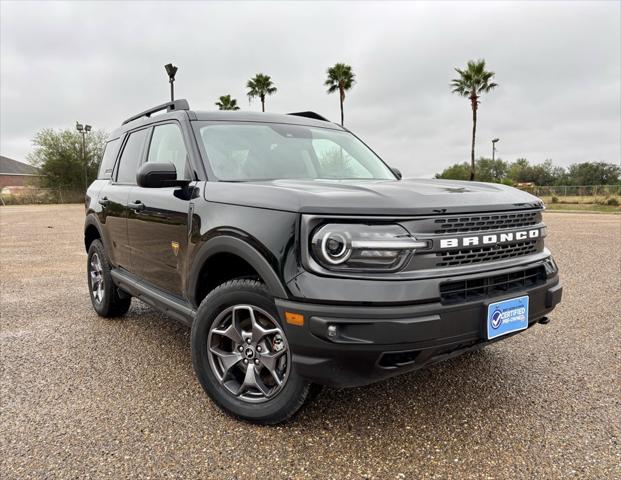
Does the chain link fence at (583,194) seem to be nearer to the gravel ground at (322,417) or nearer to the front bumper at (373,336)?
the gravel ground at (322,417)

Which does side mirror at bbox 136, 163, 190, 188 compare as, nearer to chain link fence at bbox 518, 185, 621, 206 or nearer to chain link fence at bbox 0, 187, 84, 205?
chain link fence at bbox 518, 185, 621, 206

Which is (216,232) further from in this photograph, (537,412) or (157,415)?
(537,412)

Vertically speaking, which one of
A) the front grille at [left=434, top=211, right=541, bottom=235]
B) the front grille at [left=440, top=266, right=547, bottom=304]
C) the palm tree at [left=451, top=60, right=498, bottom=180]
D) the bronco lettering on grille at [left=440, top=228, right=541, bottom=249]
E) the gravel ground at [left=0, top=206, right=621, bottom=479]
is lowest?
the gravel ground at [left=0, top=206, right=621, bottom=479]

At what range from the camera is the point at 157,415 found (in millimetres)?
2734

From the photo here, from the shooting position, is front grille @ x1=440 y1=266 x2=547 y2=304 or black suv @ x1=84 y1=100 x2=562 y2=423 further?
front grille @ x1=440 y1=266 x2=547 y2=304

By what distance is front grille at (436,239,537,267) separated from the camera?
7.45ft

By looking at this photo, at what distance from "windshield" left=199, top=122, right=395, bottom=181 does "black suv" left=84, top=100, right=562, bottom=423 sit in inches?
0.6

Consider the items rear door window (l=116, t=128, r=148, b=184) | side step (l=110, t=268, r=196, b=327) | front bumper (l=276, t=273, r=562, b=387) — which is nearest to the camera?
front bumper (l=276, t=273, r=562, b=387)

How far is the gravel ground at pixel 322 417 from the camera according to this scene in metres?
2.24

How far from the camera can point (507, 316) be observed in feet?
7.91

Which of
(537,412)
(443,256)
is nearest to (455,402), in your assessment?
(537,412)

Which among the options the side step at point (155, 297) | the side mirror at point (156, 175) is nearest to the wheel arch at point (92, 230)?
the side step at point (155, 297)

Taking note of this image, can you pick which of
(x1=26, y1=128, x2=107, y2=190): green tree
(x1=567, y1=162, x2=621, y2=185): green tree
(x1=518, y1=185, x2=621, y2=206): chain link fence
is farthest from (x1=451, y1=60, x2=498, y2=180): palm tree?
(x1=567, y1=162, x2=621, y2=185): green tree

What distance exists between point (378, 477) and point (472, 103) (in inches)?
1484
